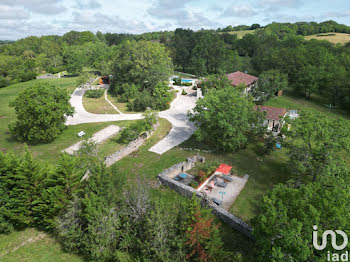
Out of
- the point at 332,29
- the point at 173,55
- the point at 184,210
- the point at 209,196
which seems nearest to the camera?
the point at 184,210

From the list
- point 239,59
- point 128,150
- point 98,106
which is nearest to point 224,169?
point 128,150

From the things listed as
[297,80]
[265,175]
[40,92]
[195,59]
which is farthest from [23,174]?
[195,59]

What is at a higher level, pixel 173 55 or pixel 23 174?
pixel 173 55

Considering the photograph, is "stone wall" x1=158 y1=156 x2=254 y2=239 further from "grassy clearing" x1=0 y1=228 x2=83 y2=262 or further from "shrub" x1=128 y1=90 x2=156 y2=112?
"shrub" x1=128 y1=90 x2=156 y2=112

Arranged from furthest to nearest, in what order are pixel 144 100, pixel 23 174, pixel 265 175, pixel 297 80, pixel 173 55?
pixel 173 55 < pixel 297 80 < pixel 144 100 < pixel 265 175 < pixel 23 174

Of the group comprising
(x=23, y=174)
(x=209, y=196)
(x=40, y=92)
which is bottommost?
(x=209, y=196)

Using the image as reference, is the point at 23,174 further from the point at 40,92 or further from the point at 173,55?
the point at 173,55

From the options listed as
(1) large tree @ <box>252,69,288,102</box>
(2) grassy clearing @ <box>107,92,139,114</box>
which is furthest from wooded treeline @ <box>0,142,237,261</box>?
(1) large tree @ <box>252,69,288,102</box>
